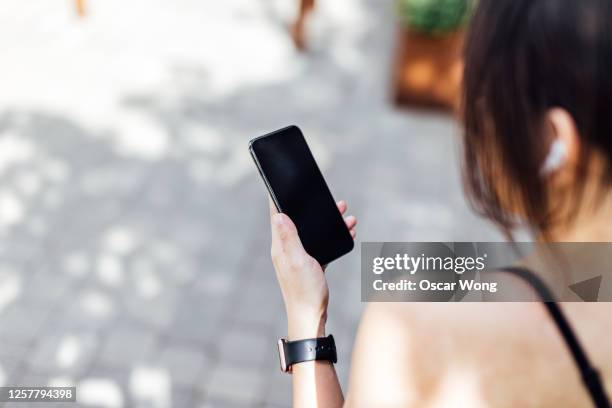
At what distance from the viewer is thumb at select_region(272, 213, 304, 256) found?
171 centimetres

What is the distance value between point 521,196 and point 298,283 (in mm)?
630

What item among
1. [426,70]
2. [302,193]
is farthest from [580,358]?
[426,70]

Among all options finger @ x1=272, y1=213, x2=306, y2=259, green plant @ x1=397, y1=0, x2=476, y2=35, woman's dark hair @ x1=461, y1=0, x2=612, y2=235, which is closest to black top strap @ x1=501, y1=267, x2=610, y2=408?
woman's dark hair @ x1=461, y1=0, x2=612, y2=235

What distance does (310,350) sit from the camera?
1566mm

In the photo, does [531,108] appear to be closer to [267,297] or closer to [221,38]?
[267,297]

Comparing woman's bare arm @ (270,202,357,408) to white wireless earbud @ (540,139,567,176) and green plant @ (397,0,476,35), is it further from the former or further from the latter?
green plant @ (397,0,476,35)

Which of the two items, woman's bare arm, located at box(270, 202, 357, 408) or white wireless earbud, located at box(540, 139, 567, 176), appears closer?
white wireless earbud, located at box(540, 139, 567, 176)

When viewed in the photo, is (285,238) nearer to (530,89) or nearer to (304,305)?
(304,305)

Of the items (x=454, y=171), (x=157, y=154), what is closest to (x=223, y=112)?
(x=157, y=154)

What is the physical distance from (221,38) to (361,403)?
3811 millimetres

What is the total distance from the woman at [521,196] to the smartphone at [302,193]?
59 cm

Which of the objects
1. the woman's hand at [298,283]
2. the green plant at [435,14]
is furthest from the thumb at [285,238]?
Result: the green plant at [435,14]

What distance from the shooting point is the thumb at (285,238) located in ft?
5.62

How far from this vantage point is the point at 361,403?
3.97 feet
